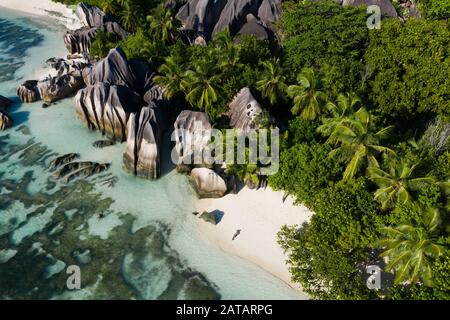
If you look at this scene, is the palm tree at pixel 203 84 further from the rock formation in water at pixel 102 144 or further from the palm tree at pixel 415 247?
the palm tree at pixel 415 247

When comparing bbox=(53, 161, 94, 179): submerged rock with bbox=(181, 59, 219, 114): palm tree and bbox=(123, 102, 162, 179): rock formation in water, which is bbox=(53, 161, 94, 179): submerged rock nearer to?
bbox=(123, 102, 162, 179): rock formation in water

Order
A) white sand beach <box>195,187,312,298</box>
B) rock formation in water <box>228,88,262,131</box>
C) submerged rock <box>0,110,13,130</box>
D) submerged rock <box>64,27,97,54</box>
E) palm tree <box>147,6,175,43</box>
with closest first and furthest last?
white sand beach <box>195,187,312,298</box>
rock formation in water <box>228,88,262,131</box>
submerged rock <box>0,110,13,130</box>
palm tree <box>147,6,175,43</box>
submerged rock <box>64,27,97,54</box>

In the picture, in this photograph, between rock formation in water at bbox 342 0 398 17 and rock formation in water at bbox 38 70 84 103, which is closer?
rock formation in water at bbox 38 70 84 103

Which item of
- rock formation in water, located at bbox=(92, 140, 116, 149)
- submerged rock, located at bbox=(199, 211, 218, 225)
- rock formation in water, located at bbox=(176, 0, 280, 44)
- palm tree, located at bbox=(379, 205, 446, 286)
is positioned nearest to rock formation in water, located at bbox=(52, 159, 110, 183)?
rock formation in water, located at bbox=(92, 140, 116, 149)

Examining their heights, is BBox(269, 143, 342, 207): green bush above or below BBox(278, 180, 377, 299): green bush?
above

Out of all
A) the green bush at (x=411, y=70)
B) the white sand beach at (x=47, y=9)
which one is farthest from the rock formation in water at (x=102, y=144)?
the white sand beach at (x=47, y=9)

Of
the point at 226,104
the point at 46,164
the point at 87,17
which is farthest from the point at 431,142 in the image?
the point at 87,17

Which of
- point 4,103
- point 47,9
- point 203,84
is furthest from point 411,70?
point 47,9

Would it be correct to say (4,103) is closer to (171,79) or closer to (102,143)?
(102,143)
